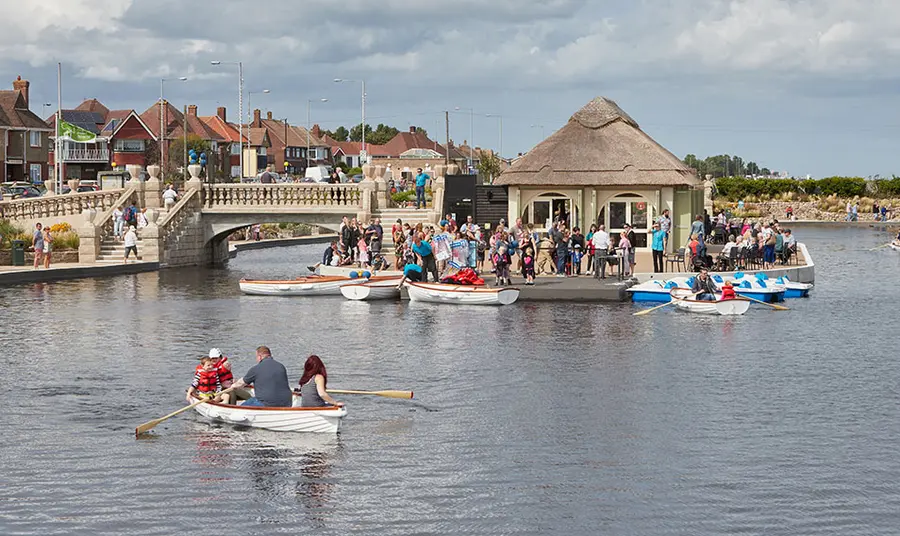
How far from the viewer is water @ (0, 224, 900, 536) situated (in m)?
18.5

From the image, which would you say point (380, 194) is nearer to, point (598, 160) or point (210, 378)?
point (598, 160)

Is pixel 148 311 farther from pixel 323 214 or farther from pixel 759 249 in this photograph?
pixel 759 249

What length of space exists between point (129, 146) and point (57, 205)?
217 ft

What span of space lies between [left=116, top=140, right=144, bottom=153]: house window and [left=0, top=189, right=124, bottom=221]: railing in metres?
65.0

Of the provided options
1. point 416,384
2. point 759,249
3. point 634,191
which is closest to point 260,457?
point 416,384

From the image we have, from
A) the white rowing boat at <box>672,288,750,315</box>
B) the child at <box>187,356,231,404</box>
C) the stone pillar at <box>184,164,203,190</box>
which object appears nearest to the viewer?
the child at <box>187,356,231,404</box>

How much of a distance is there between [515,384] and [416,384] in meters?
2.07

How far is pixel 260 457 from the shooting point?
70.8ft

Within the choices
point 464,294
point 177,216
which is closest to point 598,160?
point 464,294

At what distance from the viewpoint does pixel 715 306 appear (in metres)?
39.5

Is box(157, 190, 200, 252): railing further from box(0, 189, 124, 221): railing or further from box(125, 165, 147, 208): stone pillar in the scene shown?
box(0, 189, 124, 221): railing

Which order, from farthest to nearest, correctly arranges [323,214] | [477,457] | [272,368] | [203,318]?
[323,214] → [203,318] → [272,368] → [477,457]

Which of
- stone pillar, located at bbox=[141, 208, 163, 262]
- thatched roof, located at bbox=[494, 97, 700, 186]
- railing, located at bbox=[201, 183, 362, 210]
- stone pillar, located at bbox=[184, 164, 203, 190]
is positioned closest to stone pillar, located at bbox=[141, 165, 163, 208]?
stone pillar, located at bbox=[184, 164, 203, 190]

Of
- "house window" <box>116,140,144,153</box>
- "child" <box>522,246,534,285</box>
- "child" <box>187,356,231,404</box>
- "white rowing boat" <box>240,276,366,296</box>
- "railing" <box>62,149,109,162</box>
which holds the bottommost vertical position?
"child" <box>187,356,231,404</box>
